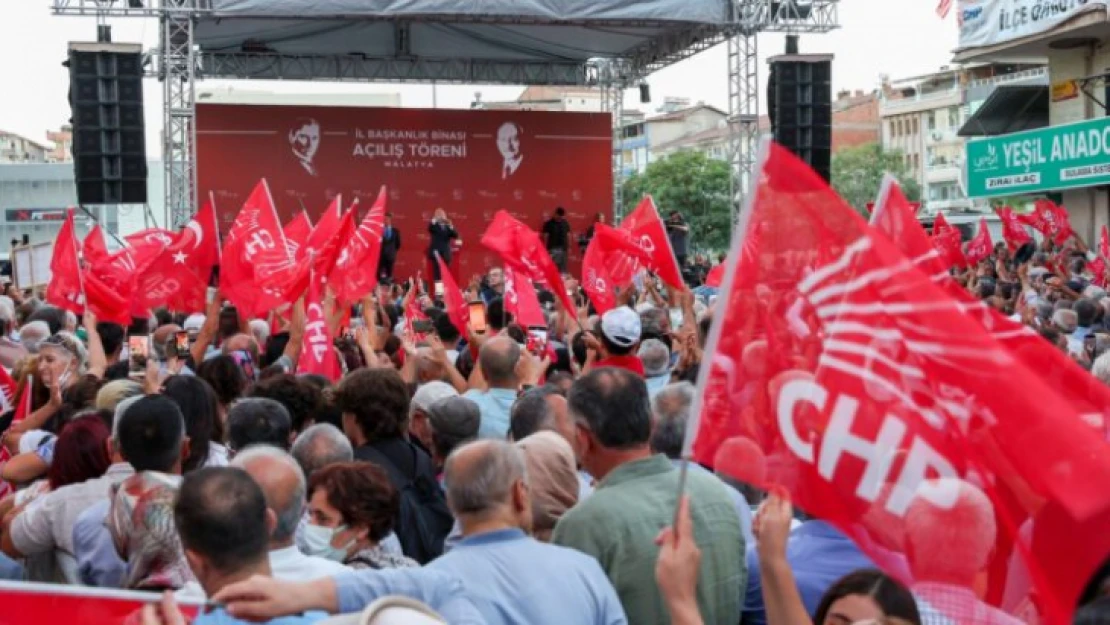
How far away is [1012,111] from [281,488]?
32.3 m

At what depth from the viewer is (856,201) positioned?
88.9 meters

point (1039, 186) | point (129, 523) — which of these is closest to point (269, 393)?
point (129, 523)

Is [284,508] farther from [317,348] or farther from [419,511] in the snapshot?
[317,348]

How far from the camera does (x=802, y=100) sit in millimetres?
21812

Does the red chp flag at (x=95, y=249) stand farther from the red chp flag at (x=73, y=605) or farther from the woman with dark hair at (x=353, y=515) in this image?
the red chp flag at (x=73, y=605)

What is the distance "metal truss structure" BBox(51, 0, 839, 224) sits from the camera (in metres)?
20.6

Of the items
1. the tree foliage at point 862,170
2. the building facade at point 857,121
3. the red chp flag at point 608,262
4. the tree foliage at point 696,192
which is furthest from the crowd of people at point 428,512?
the building facade at point 857,121

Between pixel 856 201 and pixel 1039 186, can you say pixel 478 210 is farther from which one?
pixel 856 201

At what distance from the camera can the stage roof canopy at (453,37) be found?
20375mm

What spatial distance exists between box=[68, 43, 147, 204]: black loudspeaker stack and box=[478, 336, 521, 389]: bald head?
14345 mm

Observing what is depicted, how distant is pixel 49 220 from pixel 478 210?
45.2 metres

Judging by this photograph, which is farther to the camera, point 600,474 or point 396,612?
point 600,474

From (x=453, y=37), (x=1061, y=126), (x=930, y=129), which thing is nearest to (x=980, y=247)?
(x=1061, y=126)

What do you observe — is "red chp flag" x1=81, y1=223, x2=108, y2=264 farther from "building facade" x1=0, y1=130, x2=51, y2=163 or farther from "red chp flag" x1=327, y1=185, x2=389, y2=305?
"building facade" x1=0, y1=130, x2=51, y2=163
